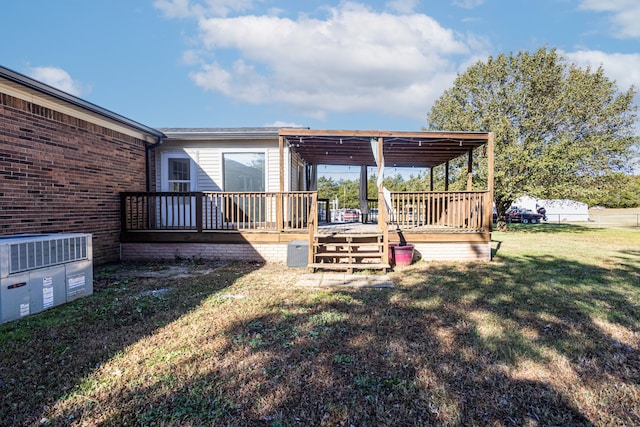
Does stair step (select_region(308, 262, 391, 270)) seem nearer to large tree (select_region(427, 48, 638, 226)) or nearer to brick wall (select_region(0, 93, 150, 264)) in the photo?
brick wall (select_region(0, 93, 150, 264))

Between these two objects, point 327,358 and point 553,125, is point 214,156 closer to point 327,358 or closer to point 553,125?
point 327,358

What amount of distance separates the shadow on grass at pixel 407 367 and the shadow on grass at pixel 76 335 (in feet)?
1.54

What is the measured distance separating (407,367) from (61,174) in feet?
22.3

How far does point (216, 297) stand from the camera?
15.0 ft

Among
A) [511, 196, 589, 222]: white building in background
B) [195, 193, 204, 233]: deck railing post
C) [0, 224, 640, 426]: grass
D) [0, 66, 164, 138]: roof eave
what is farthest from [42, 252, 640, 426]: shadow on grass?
[511, 196, 589, 222]: white building in background

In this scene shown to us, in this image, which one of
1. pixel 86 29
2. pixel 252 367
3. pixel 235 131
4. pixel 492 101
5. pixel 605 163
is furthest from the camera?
pixel 492 101

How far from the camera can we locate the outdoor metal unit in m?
3.54

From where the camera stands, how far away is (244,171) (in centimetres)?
902

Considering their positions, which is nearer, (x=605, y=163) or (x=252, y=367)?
(x=252, y=367)

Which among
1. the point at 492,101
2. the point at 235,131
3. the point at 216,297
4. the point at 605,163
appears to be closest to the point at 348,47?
the point at 492,101

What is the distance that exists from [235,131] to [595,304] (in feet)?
27.4

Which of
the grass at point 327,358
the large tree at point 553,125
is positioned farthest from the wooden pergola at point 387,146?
the large tree at point 553,125

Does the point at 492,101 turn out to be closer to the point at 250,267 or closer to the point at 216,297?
the point at 250,267

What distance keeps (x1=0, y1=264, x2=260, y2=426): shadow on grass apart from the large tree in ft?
47.4
